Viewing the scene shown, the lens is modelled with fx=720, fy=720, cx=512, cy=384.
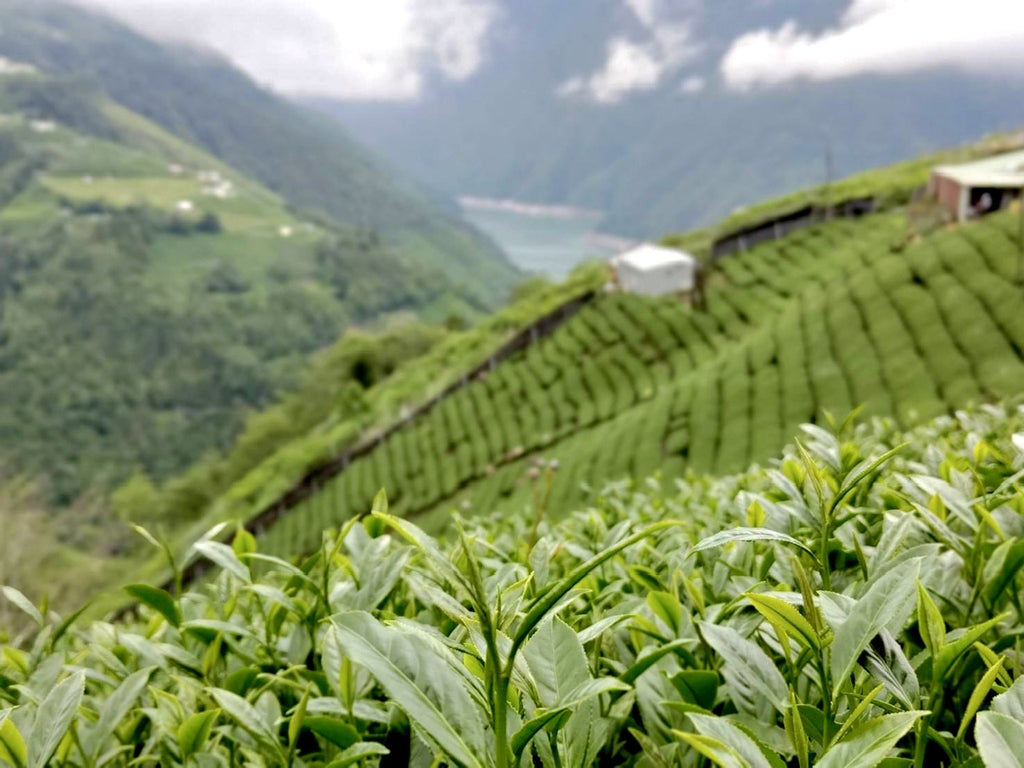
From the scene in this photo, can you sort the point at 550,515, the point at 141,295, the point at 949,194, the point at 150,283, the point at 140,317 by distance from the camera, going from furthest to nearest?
1. the point at 150,283
2. the point at 141,295
3. the point at 140,317
4. the point at 949,194
5. the point at 550,515

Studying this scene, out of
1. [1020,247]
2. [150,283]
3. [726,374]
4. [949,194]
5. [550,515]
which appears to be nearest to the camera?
[550,515]

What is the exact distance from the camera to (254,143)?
189 metres

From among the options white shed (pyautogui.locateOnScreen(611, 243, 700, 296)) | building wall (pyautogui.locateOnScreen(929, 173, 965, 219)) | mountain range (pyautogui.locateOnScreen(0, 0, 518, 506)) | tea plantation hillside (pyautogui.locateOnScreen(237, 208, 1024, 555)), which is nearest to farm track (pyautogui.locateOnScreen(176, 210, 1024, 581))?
tea plantation hillside (pyautogui.locateOnScreen(237, 208, 1024, 555))

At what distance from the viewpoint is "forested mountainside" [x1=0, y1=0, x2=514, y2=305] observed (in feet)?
518

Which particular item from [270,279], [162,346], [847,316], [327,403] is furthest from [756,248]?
[270,279]

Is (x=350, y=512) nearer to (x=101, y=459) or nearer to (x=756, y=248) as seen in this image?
(x=756, y=248)

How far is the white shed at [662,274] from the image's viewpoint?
30.7 meters

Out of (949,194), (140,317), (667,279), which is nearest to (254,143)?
(140,317)

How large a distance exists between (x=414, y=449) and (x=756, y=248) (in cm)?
1728

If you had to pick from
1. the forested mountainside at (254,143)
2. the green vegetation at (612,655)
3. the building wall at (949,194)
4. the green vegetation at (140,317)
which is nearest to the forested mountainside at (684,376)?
the building wall at (949,194)

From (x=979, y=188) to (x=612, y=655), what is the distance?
25.0 meters

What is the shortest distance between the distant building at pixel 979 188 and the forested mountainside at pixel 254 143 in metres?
123

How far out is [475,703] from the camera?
83 centimetres

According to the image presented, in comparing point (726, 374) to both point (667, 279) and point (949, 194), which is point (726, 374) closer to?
point (949, 194)
